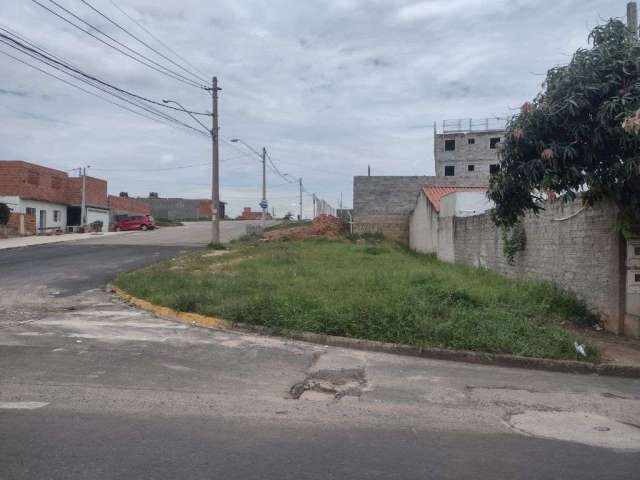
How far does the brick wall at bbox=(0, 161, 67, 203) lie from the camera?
43.1 m

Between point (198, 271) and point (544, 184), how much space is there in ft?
36.1

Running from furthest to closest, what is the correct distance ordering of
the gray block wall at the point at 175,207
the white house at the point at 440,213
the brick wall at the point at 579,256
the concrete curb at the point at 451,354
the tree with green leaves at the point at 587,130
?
the gray block wall at the point at 175,207, the white house at the point at 440,213, the brick wall at the point at 579,256, the tree with green leaves at the point at 587,130, the concrete curb at the point at 451,354

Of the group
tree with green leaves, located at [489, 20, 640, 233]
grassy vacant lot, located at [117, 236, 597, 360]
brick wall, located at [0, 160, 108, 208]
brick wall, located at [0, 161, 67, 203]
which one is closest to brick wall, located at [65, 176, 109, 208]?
brick wall, located at [0, 160, 108, 208]

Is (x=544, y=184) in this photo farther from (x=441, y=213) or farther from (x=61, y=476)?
(x=441, y=213)

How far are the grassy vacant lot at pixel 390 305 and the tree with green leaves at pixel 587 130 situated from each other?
2.12 m

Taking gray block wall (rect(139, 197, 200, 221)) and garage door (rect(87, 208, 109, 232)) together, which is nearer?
garage door (rect(87, 208, 109, 232))

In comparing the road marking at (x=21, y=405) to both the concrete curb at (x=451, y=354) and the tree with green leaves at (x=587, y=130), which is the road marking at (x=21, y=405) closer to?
the concrete curb at (x=451, y=354)

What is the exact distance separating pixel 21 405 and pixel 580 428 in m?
5.08

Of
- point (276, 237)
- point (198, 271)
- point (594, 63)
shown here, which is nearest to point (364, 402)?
point (594, 63)

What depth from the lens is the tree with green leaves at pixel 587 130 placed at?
25.5ft

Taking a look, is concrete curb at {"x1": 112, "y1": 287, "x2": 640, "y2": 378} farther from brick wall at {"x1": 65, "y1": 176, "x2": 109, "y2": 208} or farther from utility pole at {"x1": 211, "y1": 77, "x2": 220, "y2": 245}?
brick wall at {"x1": 65, "y1": 176, "x2": 109, "y2": 208}

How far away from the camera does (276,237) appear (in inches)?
1303

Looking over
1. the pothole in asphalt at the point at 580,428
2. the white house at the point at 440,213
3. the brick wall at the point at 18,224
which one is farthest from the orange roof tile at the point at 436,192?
the brick wall at the point at 18,224

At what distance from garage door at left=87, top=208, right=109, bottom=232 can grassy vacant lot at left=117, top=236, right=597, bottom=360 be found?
4123 centimetres
